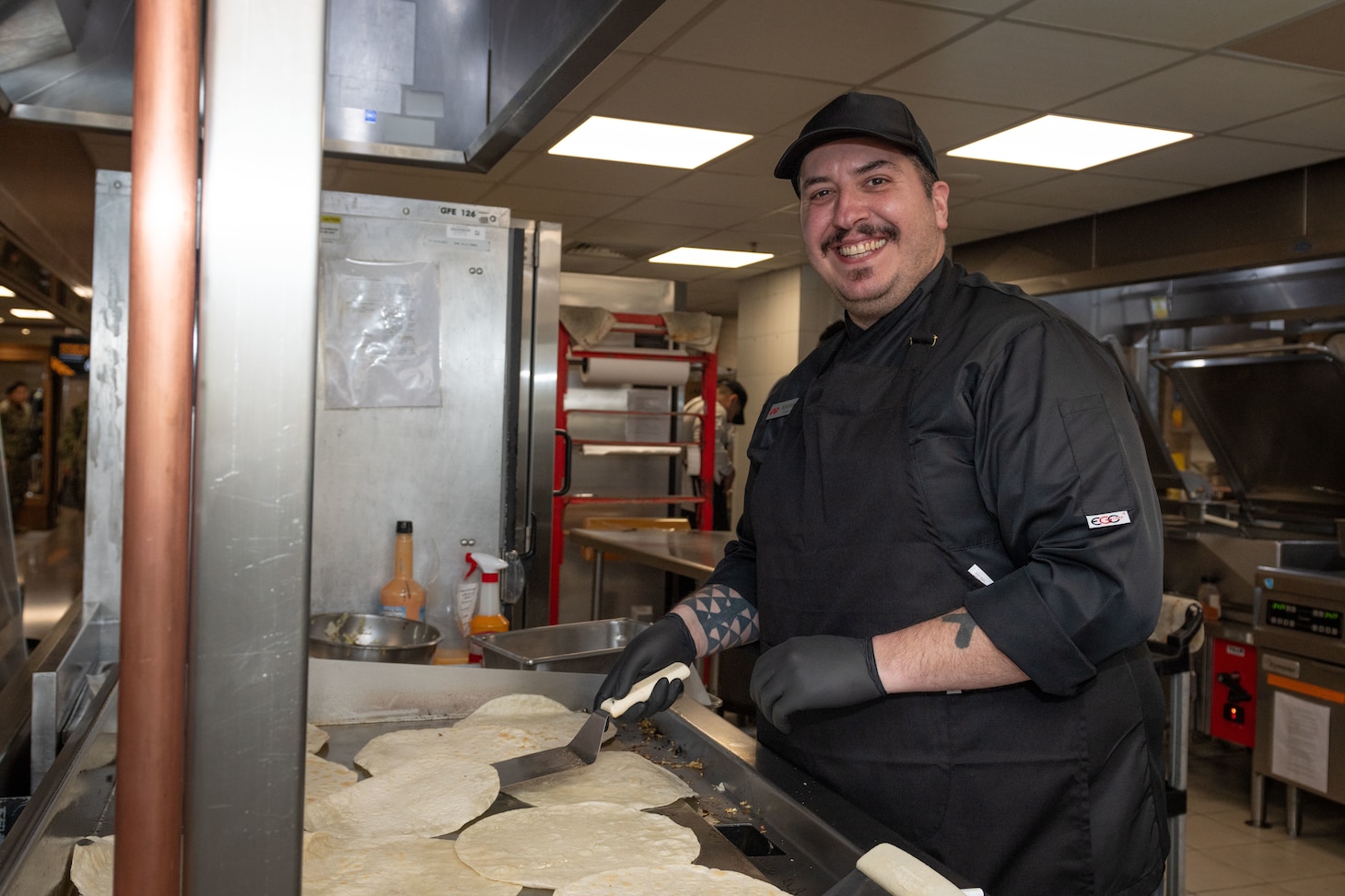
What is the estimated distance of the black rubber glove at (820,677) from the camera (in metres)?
1.25

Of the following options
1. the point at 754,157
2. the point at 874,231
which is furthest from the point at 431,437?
the point at 754,157

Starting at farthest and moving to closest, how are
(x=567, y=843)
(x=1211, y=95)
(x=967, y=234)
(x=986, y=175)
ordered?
1. (x=967, y=234)
2. (x=986, y=175)
3. (x=1211, y=95)
4. (x=567, y=843)

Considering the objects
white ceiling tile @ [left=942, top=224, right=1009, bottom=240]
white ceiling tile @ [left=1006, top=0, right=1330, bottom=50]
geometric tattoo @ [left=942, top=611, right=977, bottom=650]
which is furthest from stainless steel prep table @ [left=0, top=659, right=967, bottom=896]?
white ceiling tile @ [left=942, top=224, right=1009, bottom=240]

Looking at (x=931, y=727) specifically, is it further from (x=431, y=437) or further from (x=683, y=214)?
(x=683, y=214)

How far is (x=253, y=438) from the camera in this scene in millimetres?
441

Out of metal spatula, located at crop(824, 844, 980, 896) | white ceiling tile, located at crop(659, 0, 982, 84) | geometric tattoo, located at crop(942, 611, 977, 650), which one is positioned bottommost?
metal spatula, located at crop(824, 844, 980, 896)

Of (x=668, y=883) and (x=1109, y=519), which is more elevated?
(x=1109, y=519)

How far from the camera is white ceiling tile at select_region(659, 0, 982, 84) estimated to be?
3391 mm

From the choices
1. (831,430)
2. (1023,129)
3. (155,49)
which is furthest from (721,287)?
(155,49)

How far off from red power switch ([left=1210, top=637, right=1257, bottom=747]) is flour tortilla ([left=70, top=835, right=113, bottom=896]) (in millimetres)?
4181

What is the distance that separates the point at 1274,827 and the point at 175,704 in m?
4.49

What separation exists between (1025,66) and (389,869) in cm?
373

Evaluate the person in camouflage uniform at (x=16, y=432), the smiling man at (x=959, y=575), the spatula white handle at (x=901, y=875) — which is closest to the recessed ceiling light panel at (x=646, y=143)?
the smiling man at (x=959, y=575)

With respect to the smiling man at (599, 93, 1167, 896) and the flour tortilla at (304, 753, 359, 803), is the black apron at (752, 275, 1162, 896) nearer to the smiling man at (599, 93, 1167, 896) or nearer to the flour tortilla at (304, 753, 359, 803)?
the smiling man at (599, 93, 1167, 896)
